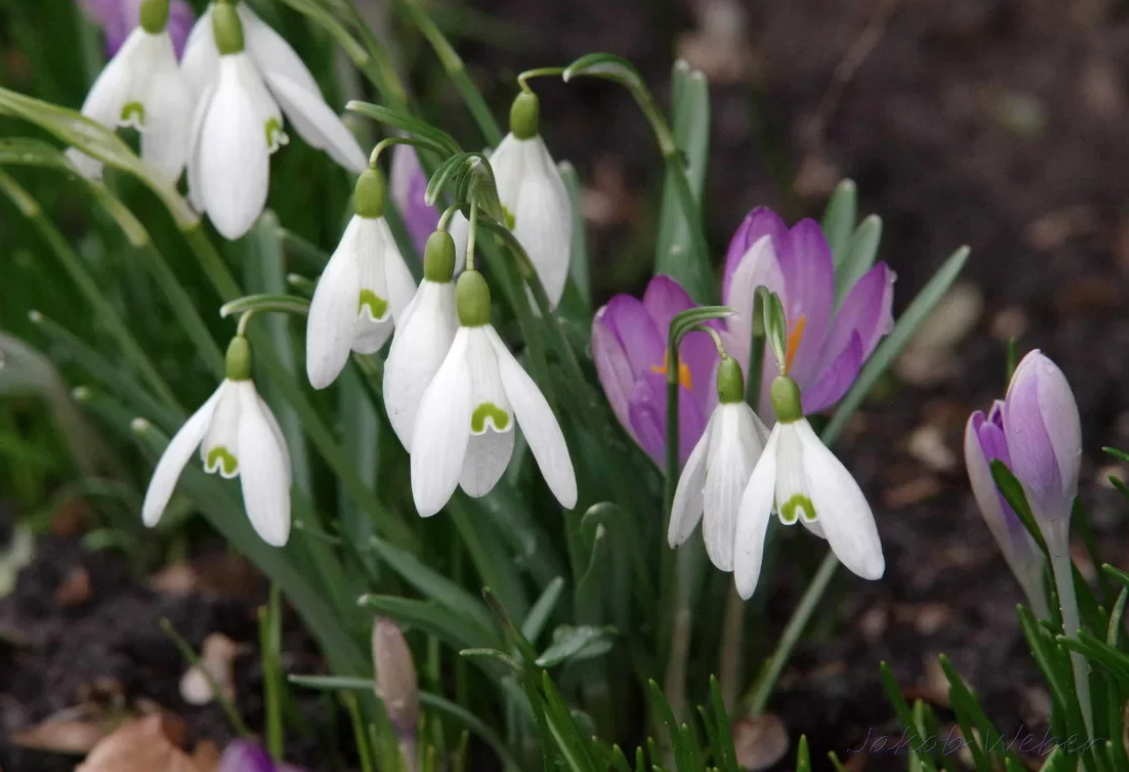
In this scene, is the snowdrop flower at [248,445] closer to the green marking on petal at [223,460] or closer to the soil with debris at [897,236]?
the green marking on petal at [223,460]

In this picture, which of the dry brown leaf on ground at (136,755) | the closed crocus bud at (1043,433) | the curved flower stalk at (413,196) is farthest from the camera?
Result: the dry brown leaf on ground at (136,755)

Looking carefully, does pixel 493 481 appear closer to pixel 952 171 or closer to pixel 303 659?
pixel 303 659

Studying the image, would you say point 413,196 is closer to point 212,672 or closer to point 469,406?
point 469,406

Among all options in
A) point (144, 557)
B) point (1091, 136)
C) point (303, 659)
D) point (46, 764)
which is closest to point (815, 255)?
point (303, 659)

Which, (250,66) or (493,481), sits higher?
(250,66)

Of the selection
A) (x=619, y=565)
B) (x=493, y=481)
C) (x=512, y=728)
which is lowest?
(x=512, y=728)

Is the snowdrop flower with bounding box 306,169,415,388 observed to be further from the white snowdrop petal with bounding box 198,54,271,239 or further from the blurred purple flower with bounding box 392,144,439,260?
the blurred purple flower with bounding box 392,144,439,260

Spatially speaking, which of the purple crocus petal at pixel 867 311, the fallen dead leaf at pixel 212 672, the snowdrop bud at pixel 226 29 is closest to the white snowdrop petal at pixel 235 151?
the snowdrop bud at pixel 226 29

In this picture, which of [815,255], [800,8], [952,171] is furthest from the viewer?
[800,8]
